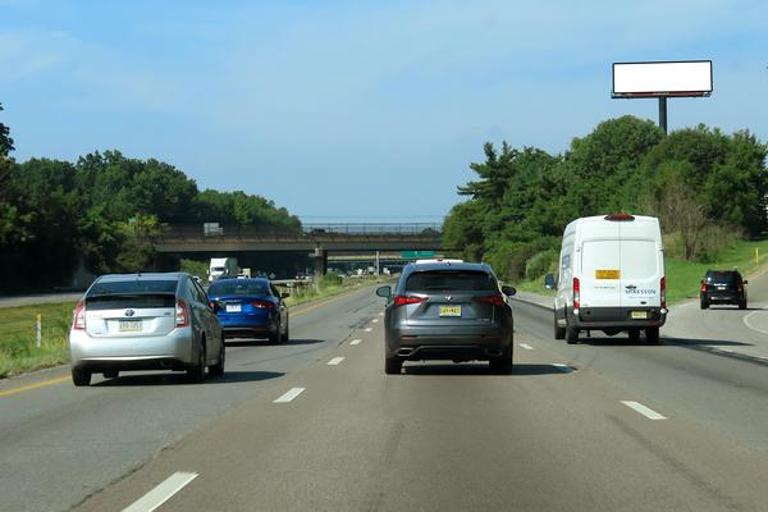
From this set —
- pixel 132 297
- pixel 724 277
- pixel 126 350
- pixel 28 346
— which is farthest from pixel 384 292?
pixel 724 277

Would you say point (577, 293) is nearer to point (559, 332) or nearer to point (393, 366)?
point (559, 332)

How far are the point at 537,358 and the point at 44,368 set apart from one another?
31.1ft

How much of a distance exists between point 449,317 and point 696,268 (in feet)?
215

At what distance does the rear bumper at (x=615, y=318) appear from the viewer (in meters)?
27.0

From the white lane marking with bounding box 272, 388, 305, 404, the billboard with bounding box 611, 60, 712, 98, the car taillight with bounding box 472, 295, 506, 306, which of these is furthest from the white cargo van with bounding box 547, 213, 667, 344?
the billboard with bounding box 611, 60, 712, 98

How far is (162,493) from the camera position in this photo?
8.73 m

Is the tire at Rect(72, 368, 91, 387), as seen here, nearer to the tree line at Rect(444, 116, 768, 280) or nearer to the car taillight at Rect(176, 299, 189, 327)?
the car taillight at Rect(176, 299, 189, 327)

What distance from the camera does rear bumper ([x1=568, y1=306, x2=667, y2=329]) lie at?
27016 mm

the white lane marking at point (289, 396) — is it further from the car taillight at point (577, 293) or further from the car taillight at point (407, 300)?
the car taillight at point (577, 293)

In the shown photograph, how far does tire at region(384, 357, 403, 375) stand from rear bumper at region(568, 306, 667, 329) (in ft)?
28.5

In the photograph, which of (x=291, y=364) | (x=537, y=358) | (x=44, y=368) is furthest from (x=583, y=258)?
(x=44, y=368)

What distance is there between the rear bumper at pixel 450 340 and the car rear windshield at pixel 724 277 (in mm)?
34661

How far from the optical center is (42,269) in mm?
102500

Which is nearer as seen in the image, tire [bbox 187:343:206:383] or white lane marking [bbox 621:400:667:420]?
white lane marking [bbox 621:400:667:420]
